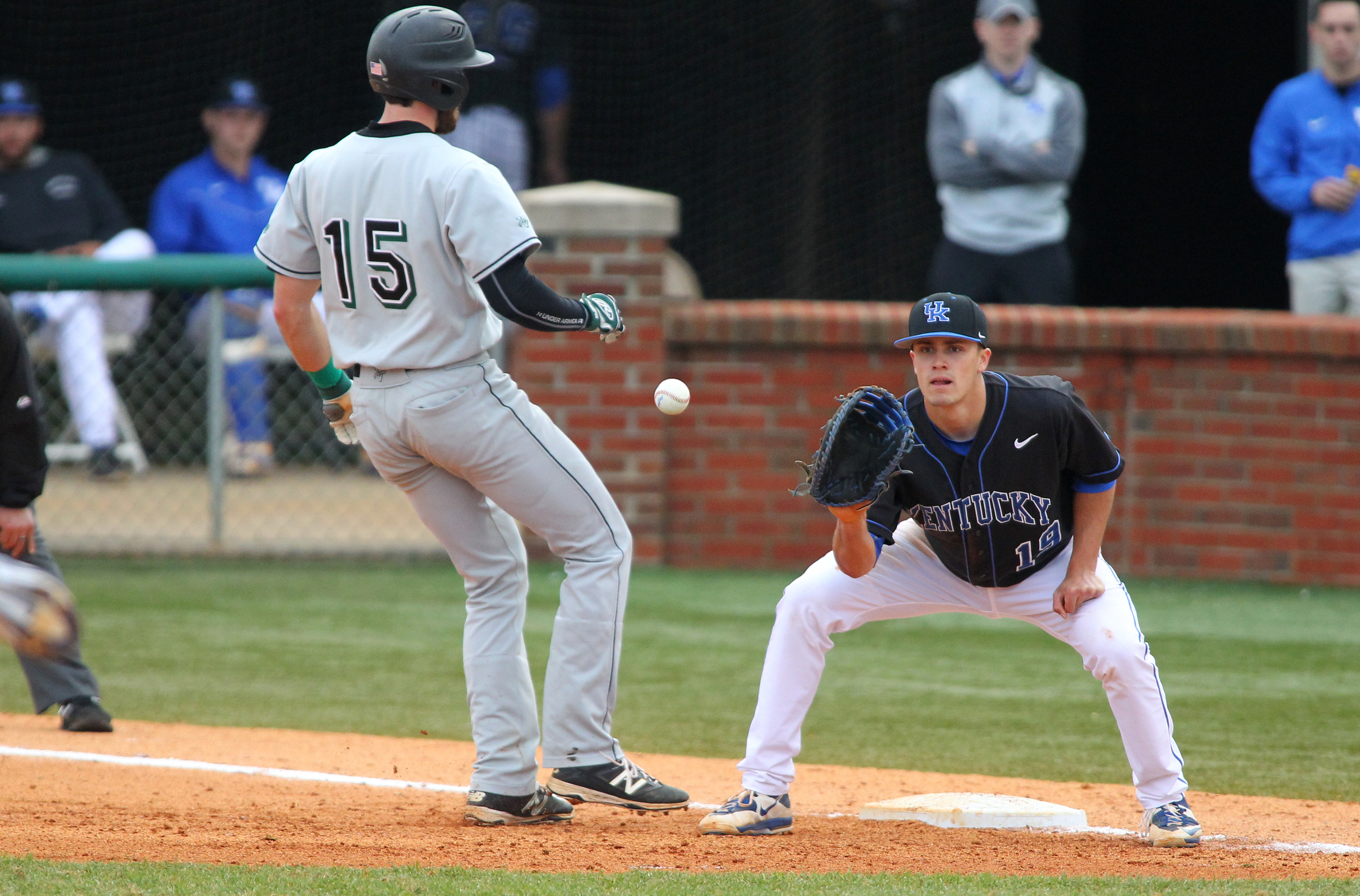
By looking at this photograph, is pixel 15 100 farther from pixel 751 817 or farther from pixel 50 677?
pixel 751 817

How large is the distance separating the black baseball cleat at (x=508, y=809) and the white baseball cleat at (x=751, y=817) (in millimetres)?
420

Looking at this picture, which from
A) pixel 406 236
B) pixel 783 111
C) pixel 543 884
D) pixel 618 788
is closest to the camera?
pixel 543 884

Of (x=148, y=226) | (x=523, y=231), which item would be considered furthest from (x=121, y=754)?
(x=148, y=226)

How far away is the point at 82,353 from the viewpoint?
8.85 meters

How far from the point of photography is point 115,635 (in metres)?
7.04

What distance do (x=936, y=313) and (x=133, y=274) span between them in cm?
543

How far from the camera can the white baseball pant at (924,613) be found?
409 cm

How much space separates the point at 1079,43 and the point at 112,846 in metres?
10.7

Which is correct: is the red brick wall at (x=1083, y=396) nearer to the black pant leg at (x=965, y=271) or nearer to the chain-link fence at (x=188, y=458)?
the black pant leg at (x=965, y=271)

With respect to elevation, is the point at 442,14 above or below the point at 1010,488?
above

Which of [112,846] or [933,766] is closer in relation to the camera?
[112,846]

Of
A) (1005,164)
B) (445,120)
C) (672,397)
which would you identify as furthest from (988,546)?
(1005,164)

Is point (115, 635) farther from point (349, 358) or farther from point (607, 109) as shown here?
point (607, 109)

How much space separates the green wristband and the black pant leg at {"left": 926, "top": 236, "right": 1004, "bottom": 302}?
5190 millimetres
